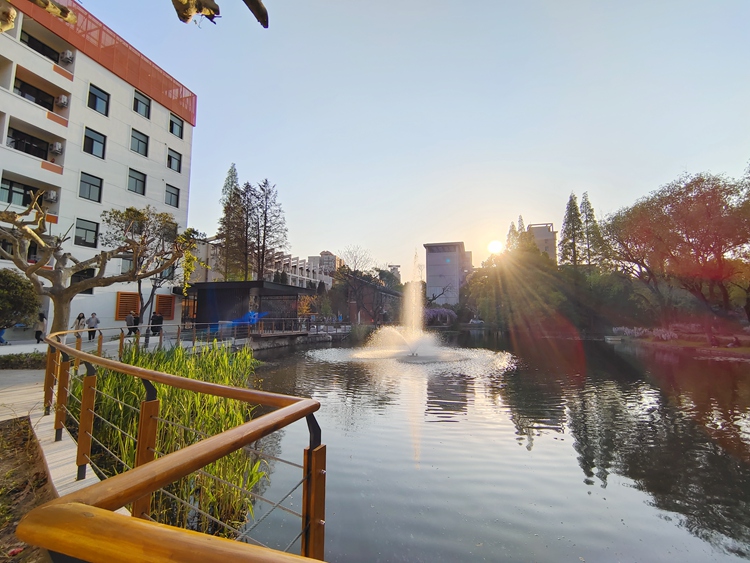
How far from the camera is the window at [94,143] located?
1862cm

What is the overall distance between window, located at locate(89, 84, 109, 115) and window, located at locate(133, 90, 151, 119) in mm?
1543

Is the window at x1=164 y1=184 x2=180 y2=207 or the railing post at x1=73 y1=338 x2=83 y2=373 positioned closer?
the railing post at x1=73 y1=338 x2=83 y2=373

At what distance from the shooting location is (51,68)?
55.8ft

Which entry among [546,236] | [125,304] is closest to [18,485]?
[125,304]

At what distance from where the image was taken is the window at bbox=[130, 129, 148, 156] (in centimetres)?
2084

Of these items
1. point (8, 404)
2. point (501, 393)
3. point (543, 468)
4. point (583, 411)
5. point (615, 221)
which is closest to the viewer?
point (543, 468)

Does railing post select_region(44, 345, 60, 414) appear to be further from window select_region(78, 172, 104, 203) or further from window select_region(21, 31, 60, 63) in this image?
window select_region(21, 31, 60, 63)

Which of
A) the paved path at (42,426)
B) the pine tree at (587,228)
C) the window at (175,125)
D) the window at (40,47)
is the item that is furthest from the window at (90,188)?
the pine tree at (587,228)

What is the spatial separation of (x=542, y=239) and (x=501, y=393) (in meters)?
69.4

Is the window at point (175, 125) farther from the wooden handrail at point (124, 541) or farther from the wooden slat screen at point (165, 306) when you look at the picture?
the wooden handrail at point (124, 541)

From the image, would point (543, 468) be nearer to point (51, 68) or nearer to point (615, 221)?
point (51, 68)

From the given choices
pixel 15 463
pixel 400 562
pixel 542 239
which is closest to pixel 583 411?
pixel 400 562

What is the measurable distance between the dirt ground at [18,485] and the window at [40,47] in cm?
1965

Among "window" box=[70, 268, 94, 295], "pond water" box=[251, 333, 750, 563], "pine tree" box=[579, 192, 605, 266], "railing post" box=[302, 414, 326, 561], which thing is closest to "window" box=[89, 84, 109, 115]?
"window" box=[70, 268, 94, 295]
